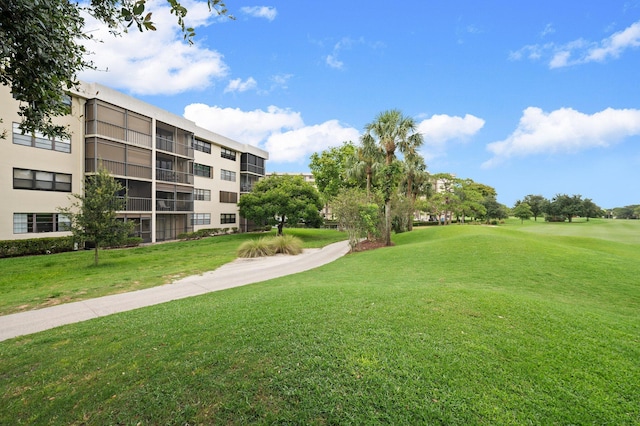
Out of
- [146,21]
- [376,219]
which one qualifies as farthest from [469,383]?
[376,219]

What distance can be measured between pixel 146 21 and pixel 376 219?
21.1m

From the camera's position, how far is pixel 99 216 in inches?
580

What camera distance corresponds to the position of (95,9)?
16.7ft

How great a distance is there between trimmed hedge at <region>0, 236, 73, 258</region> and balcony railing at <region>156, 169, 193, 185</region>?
937 centimetres

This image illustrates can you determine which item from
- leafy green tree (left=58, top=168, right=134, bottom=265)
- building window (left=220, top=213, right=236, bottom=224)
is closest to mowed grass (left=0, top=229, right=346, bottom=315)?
leafy green tree (left=58, top=168, right=134, bottom=265)

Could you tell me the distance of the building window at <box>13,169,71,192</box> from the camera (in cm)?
1783

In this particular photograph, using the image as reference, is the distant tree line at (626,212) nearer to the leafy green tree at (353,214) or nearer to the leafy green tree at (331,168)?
the leafy green tree at (331,168)

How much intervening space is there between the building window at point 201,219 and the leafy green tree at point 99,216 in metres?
15.3

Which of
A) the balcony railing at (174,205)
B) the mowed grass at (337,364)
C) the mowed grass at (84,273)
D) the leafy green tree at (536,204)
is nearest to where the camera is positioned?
the mowed grass at (337,364)

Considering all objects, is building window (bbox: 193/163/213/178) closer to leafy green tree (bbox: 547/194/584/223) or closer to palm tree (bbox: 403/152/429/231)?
palm tree (bbox: 403/152/429/231)

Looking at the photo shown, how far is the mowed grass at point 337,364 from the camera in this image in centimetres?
299

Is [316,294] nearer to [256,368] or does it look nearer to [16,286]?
[256,368]

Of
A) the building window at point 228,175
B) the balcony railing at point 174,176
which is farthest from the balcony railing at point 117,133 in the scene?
the building window at point 228,175

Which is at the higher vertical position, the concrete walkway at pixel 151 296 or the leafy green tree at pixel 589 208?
the leafy green tree at pixel 589 208
